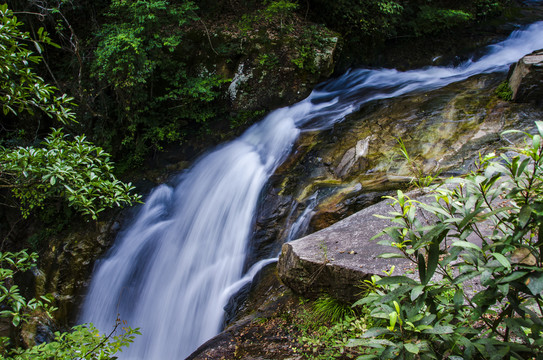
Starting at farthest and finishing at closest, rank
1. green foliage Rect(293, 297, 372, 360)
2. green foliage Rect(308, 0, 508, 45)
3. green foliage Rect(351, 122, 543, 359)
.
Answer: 1. green foliage Rect(308, 0, 508, 45)
2. green foliage Rect(293, 297, 372, 360)
3. green foliage Rect(351, 122, 543, 359)

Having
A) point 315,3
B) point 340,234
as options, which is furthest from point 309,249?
point 315,3

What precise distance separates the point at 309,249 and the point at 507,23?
9411 mm

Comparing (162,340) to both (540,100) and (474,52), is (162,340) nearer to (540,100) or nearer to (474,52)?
(540,100)

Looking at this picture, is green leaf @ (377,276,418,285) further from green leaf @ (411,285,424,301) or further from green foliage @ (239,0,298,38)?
green foliage @ (239,0,298,38)

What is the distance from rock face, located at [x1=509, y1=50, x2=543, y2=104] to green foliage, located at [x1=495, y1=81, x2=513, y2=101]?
99 mm

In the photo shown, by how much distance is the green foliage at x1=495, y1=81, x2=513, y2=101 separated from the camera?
18.9 ft

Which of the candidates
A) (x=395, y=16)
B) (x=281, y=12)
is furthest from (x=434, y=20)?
(x=281, y=12)

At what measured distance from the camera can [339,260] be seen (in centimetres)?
321

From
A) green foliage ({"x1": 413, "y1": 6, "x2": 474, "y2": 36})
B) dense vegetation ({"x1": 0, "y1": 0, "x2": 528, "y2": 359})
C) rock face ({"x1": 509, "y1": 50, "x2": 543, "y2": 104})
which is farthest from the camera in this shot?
green foliage ({"x1": 413, "y1": 6, "x2": 474, "y2": 36})

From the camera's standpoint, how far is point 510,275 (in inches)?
54.1

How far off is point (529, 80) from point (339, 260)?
184 inches

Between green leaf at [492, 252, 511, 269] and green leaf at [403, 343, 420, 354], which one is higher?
green leaf at [492, 252, 511, 269]

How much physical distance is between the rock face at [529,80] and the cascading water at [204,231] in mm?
1570

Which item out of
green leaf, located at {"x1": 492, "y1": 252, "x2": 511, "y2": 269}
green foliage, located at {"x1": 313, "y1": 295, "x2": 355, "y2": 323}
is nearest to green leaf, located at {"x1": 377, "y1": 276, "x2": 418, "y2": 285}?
green leaf, located at {"x1": 492, "y1": 252, "x2": 511, "y2": 269}
